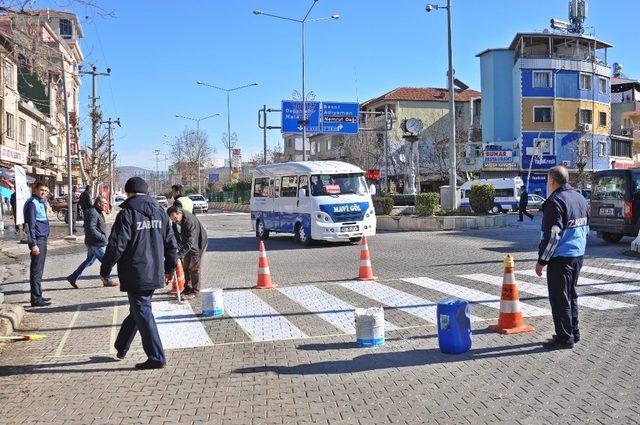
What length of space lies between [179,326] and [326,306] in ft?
7.43

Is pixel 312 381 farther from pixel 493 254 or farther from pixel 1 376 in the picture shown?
pixel 493 254

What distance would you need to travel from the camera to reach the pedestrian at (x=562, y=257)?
6.63 metres

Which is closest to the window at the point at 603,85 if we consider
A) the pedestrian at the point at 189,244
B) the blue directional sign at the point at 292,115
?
the blue directional sign at the point at 292,115

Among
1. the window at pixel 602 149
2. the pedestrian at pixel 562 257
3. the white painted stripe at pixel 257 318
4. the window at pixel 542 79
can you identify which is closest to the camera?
the pedestrian at pixel 562 257

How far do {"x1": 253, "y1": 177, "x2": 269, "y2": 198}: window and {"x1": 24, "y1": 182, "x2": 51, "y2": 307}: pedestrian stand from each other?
1298 cm

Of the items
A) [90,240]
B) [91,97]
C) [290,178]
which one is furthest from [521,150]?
[90,240]

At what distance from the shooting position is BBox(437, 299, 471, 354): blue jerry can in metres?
6.66

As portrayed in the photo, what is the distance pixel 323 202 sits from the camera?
1917 cm

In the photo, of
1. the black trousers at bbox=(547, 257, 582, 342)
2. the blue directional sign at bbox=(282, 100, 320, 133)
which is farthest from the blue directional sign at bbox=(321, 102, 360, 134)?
the black trousers at bbox=(547, 257, 582, 342)

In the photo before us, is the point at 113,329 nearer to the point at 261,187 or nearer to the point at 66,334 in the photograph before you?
the point at 66,334

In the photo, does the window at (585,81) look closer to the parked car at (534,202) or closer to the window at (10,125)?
the parked car at (534,202)

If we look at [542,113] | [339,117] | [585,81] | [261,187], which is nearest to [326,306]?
[261,187]

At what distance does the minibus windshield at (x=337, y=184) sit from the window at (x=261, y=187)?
3562 millimetres

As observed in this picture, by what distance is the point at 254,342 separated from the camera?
7473 millimetres
